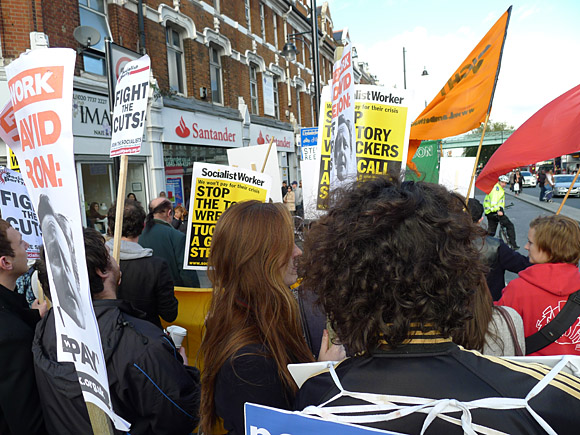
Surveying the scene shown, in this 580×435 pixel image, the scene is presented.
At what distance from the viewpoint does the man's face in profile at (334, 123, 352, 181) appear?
2.91 m

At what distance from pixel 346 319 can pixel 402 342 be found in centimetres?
15

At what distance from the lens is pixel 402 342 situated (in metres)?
1.06

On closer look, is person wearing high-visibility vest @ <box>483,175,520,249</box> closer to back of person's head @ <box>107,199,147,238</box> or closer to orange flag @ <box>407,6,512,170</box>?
orange flag @ <box>407,6,512,170</box>

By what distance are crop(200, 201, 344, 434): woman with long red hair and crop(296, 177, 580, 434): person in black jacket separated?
362mm

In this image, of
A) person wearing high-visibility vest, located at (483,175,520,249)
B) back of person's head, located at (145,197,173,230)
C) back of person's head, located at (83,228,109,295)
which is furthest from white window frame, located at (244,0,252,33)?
back of person's head, located at (83,228,109,295)

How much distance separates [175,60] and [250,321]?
14871 millimetres

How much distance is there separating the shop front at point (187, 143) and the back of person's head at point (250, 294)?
1244cm

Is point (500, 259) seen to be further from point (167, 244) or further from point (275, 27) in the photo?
point (275, 27)

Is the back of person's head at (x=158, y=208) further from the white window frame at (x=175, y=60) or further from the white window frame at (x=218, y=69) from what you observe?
the white window frame at (x=218, y=69)

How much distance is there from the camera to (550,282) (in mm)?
2461

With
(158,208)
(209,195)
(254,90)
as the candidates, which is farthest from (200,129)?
(209,195)

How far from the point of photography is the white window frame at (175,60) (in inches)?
575

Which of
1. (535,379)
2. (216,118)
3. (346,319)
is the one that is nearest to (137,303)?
(346,319)

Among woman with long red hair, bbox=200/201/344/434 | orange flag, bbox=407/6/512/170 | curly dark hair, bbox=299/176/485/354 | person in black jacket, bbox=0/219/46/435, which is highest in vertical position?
orange flag, bbox=407/6/512/170
